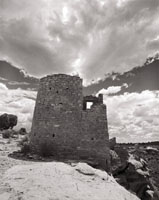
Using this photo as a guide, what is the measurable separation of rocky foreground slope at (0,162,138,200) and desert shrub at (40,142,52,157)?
466 centimetres

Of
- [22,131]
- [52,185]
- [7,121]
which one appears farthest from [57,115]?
[7,121]

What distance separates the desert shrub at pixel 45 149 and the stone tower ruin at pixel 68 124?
0.08 metres

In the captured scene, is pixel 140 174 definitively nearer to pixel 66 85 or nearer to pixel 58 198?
pixel 66 85

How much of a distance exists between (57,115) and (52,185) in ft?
25.8

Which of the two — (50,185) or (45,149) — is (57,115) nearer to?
(45,149)

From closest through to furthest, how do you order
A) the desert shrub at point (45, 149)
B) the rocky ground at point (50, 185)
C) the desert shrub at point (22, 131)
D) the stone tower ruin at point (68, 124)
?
1. the rocky ground at point (50, 185)
2. the desert shrub at point (45, 149)
3. the stone tower ruin at point (68, 124)
4. the desert shrub at point (22, 131)

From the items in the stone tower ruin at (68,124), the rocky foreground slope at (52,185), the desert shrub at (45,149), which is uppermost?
the stone tower ruin at (68,124)

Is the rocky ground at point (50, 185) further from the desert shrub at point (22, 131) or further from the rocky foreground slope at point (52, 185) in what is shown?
the desert shrub at point (22, 131)

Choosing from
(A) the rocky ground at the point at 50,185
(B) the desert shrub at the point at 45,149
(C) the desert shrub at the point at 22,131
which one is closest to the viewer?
(A) the rocky ground at the point at 50,185

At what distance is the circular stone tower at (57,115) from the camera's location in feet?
40.2

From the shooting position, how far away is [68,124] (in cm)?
1270

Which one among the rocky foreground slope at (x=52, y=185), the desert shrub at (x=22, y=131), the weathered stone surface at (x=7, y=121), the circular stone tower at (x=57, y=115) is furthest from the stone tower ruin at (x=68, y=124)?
the weathered stone surface at (x=7, y=121)

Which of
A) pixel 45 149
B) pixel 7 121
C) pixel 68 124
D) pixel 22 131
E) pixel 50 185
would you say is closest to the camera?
pixel 50 185

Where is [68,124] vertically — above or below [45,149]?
above
